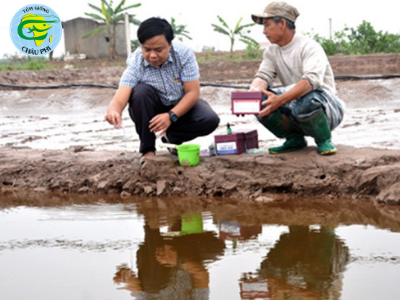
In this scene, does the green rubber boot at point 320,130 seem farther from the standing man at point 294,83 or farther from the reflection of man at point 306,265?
the reflection of man at point 306,265

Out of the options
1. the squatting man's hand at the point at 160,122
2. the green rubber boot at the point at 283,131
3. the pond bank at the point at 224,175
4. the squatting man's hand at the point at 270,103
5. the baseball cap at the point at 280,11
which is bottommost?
the pond bank at the point at 224,175

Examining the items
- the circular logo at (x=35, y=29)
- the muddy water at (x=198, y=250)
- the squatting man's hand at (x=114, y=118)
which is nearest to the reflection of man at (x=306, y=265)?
the muddy water at (x=198, y=250)

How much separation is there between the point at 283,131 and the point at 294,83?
370 millimetres

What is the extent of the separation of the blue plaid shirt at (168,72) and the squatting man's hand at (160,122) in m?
0.24

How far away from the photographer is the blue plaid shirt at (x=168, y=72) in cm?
427

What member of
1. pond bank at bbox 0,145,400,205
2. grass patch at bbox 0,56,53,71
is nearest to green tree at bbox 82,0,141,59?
grass patch at bbox 0,56,53,71

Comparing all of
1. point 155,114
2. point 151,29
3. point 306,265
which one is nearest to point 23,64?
point 155,114

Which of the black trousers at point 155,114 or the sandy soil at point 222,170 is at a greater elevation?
the black trousers at point 155,114

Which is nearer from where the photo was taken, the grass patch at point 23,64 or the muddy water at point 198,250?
the muddy water at point 198,250

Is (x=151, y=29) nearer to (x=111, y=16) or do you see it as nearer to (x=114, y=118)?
(x=114, y=118)

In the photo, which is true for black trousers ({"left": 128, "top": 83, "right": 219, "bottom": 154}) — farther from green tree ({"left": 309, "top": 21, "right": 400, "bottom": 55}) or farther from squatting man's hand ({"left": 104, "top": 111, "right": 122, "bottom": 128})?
green tree ({"left": 309, "top": 21, "right": 400, "bottom": 55})

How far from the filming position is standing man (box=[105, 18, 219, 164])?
418 cm

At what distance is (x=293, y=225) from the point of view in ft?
11.5

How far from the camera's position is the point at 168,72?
14.1 feet
